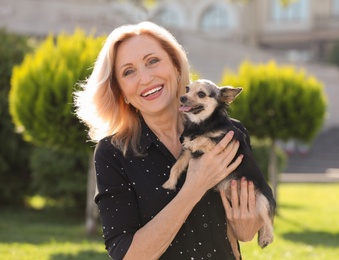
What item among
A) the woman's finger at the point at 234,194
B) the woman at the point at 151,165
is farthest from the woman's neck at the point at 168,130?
the woman's finger at the point at 234,194

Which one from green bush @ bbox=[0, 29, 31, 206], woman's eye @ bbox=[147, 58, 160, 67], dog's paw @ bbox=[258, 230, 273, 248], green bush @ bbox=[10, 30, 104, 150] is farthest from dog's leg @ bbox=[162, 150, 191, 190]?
green bush @ bbox=[0, 29, 31, 206]

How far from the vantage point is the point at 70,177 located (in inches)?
551

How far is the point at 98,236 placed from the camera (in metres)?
11.9

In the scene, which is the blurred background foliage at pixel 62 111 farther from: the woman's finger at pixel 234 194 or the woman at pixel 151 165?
the woman's finger at pixel 234 194

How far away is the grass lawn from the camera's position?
380 inches

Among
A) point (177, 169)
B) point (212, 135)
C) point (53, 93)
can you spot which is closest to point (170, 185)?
point (177, 169)

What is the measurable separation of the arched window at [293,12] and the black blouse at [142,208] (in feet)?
165

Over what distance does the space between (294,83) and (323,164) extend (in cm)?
1496

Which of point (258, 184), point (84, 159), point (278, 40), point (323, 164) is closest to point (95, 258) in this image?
point (84, 159)

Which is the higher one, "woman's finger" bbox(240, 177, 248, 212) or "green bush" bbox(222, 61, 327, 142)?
"woman's finger" bbox(240, 177, 248, 212)

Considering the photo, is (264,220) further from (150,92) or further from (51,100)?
(51,100)

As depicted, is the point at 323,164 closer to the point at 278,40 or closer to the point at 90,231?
the point at 90,231

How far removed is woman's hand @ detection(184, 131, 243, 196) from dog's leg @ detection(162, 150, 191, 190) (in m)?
0.04

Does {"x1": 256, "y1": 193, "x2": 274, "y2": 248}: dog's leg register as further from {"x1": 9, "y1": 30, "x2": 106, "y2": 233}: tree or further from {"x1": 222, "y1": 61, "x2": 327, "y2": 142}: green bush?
{"x1": 222, "y1": 61, "x2": 327, "y2": 142}: green bush
